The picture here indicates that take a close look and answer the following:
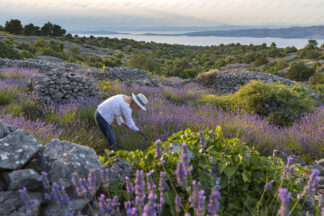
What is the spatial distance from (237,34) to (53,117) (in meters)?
183

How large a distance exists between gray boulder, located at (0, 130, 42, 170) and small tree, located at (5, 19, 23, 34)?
4854cm

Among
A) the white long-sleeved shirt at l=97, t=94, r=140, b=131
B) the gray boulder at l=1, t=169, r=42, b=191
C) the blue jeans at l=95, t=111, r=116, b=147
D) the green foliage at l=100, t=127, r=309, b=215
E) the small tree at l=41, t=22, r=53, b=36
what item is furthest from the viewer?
the small tree at l=41, t=22, r=53, b=36

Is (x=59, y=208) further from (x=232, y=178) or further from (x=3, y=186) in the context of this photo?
(x=232, y=178)

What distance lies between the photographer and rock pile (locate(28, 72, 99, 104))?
6.39 m

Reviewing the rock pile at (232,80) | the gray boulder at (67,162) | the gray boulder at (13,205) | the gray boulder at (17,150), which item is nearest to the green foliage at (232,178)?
the gray boulder at (67,162)

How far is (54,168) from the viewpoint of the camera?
2.05 m

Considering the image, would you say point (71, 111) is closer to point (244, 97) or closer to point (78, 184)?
point (78, 184)

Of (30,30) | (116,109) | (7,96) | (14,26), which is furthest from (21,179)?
(30,30)

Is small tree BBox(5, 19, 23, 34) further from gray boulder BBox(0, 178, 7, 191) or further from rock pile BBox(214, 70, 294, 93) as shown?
gray boulder BBox(0, 178, 7, 191)

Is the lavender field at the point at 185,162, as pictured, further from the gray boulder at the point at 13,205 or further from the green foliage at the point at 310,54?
the green foliage at the point at 310,54

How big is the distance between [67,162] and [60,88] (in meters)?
4.94

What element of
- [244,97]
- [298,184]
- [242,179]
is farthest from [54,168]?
[244,97]

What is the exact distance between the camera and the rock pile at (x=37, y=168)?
1.87 metres

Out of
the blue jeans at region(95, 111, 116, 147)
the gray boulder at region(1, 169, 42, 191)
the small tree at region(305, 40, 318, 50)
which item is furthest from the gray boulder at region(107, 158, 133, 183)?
the small tree at region(305, 40, 318, 50)
